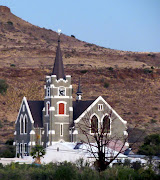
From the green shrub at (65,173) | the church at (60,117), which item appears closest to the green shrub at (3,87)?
the church at (60,117)

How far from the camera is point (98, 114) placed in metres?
78.8

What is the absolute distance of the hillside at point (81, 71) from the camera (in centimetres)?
10988

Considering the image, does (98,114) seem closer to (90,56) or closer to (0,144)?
(0,144)

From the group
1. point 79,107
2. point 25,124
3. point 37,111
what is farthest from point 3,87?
point 79,107

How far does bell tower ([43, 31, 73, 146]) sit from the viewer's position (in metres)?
78.6

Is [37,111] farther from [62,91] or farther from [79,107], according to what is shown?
[79,107]

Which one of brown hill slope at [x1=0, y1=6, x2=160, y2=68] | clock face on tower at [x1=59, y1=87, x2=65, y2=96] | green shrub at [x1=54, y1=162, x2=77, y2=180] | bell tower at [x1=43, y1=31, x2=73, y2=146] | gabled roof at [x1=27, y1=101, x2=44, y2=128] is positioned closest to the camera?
green shrub at [x1=54, y1=162, x2=77, y2=180]

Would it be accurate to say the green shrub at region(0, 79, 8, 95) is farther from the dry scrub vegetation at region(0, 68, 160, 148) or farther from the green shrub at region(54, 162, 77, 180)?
the green shrub at region(54, 162, 77, 180)

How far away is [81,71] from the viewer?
434ft

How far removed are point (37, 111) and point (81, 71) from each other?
5116cm

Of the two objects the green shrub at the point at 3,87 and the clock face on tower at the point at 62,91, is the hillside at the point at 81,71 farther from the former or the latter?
the clock face on tower at the point at 62,91

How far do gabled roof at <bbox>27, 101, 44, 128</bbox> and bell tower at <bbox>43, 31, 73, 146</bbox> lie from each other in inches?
47.2

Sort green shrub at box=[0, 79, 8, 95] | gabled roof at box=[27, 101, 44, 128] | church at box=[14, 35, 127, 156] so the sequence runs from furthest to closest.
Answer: green shrub at box=[0, 79, 8, 95] < gabled roof at box=[27, 101, 44, 128] < church at box=[14, 35, 127, 156]

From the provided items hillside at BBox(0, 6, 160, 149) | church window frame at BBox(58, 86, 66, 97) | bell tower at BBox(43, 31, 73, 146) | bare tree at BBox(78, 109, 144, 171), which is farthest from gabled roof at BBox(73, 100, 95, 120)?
hillside at BBox(0, 6, 160, 149)
